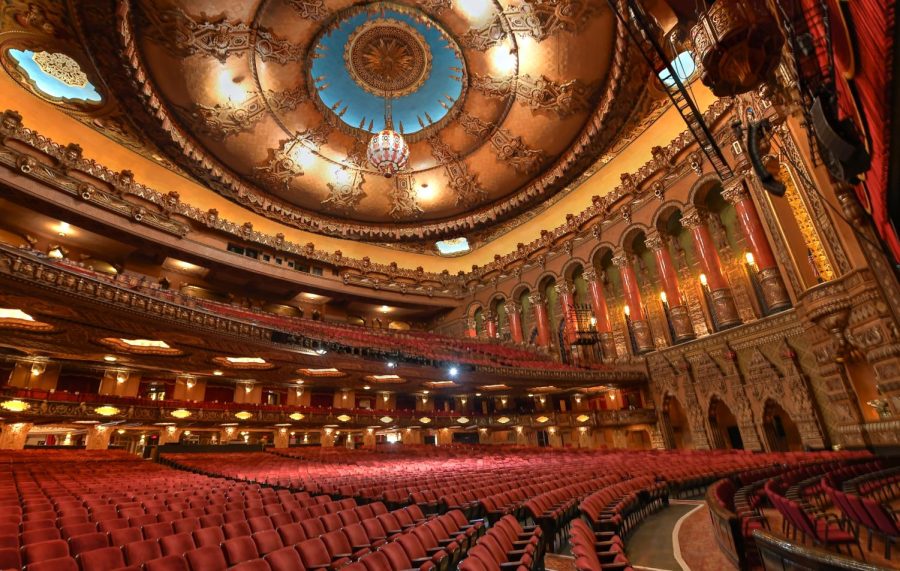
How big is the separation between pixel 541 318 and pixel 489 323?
3629 mm

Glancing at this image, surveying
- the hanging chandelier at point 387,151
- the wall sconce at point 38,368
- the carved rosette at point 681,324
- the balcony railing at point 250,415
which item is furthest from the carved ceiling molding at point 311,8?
the carved rosette at point 681,324

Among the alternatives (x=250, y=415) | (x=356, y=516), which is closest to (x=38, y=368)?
(x=250, y=415)

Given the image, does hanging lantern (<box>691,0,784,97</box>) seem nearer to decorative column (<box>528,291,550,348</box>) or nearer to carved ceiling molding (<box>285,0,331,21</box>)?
carved ceiling molding (<box>285,0,331,21</box>)

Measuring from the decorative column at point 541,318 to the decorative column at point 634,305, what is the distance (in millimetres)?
4223

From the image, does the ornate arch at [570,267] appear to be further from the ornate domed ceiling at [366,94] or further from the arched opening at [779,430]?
the arched opening at [779,430]

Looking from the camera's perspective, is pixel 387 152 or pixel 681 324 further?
pixel 387 152

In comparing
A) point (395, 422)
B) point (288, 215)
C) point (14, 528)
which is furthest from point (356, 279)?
point (14, 528)

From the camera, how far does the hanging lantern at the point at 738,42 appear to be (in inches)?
172

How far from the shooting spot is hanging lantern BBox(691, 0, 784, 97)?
4371mm

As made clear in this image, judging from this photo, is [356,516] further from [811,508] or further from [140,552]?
[811,508]

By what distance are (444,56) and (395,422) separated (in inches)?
629

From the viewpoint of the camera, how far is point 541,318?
20031 mm

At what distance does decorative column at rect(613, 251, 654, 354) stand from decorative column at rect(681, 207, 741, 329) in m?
2.52

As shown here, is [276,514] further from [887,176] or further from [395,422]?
[395,422]
